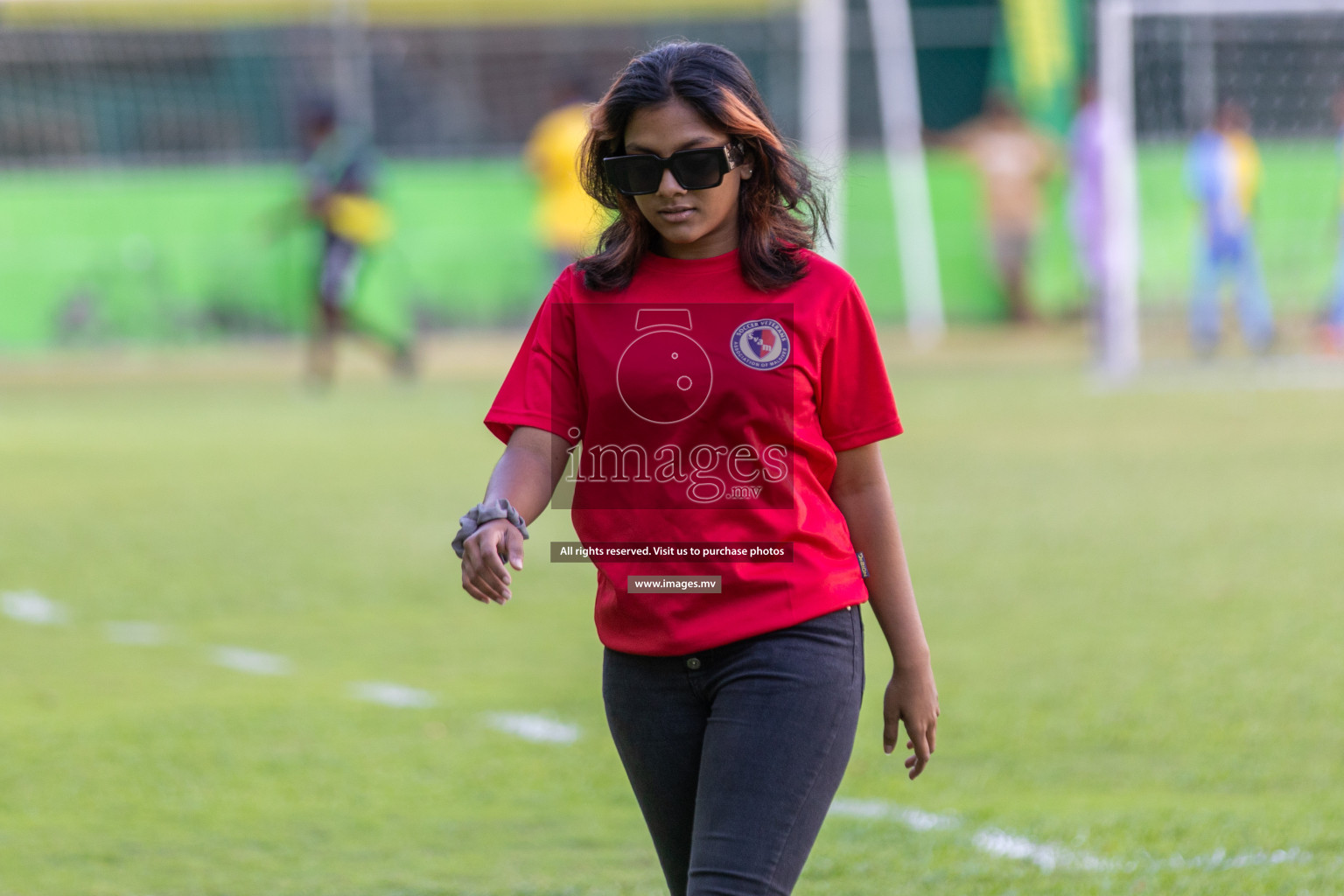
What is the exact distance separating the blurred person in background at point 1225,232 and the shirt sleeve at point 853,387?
652 inches

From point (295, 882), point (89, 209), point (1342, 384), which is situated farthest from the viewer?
point (89, 209)

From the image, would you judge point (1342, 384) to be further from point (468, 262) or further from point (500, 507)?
point (500, 507)

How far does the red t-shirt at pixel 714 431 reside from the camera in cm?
281

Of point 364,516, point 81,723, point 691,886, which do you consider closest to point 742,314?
point 691,886

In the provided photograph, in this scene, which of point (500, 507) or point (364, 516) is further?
point (364, 516)

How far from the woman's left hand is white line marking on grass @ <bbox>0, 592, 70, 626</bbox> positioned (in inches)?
224

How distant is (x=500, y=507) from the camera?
2684 mm

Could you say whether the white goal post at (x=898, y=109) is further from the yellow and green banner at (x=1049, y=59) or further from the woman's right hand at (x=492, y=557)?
the woman's right hand at (x=492, y=557)

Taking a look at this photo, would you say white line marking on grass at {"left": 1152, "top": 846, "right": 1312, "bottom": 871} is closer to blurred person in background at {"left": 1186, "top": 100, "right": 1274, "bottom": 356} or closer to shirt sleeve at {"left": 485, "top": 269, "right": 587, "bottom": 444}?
shirt sleeve at {"left": 485, "top": 269, "right": 587, "bottom": 444}

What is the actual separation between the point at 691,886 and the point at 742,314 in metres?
0.87

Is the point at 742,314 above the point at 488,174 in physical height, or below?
above

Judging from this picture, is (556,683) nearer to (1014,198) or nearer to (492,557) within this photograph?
(492,557)

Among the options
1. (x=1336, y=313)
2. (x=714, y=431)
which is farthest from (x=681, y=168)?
(x=1336, y=313)

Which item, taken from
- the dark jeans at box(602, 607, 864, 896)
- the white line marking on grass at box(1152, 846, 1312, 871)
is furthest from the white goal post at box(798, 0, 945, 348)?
the dark jeans at box(602, 607, 864, 896)
